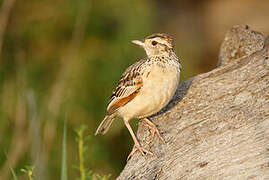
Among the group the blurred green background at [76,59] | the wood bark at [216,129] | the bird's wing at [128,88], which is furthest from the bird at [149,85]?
the blurred green background at [76,59]

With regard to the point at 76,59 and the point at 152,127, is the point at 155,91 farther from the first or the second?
the point at 76,59

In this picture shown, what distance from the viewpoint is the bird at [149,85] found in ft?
18.6

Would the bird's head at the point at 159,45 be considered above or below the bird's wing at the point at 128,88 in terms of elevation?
above

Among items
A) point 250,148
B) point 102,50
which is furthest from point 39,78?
point 250,148

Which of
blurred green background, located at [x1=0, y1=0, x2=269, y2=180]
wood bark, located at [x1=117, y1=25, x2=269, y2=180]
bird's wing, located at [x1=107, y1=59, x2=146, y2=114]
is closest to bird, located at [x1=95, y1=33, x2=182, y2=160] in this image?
bird's wing, located at [x1=107, y1=59, x2=146, y2=114]

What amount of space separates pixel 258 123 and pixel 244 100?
498 mm

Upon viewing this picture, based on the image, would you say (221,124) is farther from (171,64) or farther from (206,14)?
(206,14)

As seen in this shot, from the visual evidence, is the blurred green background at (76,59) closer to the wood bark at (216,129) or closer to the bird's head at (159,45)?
the bird's head at (159,45)

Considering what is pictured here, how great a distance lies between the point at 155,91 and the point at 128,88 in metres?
0.35

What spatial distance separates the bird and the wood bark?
0.20 m

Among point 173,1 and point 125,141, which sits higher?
point 173,1

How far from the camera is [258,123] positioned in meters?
4.84

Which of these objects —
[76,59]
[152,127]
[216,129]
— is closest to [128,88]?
[152,127]

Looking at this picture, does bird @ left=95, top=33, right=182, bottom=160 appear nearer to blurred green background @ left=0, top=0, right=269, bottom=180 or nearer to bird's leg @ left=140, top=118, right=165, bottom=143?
bird's leg @ left=140, top=118, right=165, bottom=143
